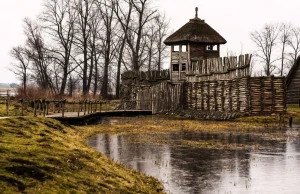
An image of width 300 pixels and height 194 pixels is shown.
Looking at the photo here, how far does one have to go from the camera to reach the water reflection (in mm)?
9852

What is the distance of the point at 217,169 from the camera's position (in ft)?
38.7

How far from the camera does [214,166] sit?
1220 cm

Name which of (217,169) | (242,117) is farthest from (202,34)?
(217,169)

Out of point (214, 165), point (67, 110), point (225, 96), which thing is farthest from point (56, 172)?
point (67, 110)

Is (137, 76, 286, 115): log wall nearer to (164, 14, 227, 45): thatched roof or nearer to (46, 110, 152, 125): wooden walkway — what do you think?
(46, 110, 152, 125): wooden walkway

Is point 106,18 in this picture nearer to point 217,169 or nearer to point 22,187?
point 217,169

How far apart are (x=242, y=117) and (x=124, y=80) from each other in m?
20.3

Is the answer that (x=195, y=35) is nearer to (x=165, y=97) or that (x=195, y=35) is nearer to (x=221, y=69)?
(x=165, y=97)

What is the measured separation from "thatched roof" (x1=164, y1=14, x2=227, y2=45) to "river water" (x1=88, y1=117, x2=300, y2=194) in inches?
1010

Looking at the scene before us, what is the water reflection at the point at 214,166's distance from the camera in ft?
32.3

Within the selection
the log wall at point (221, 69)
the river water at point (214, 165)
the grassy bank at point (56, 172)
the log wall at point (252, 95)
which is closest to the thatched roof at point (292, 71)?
the log wall at point (221, 69)

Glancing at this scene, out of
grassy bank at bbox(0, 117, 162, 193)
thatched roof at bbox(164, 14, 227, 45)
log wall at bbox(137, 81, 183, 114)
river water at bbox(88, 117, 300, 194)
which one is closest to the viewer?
grassy bank at bbox(0, 117, 162, 193)

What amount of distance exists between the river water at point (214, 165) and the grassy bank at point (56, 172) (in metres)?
0.92

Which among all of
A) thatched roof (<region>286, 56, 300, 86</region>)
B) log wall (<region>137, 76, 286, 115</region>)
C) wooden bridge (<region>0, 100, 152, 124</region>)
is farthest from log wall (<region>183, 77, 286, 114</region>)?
thatched roof (<region>286, 56, 300, 86</region>)
